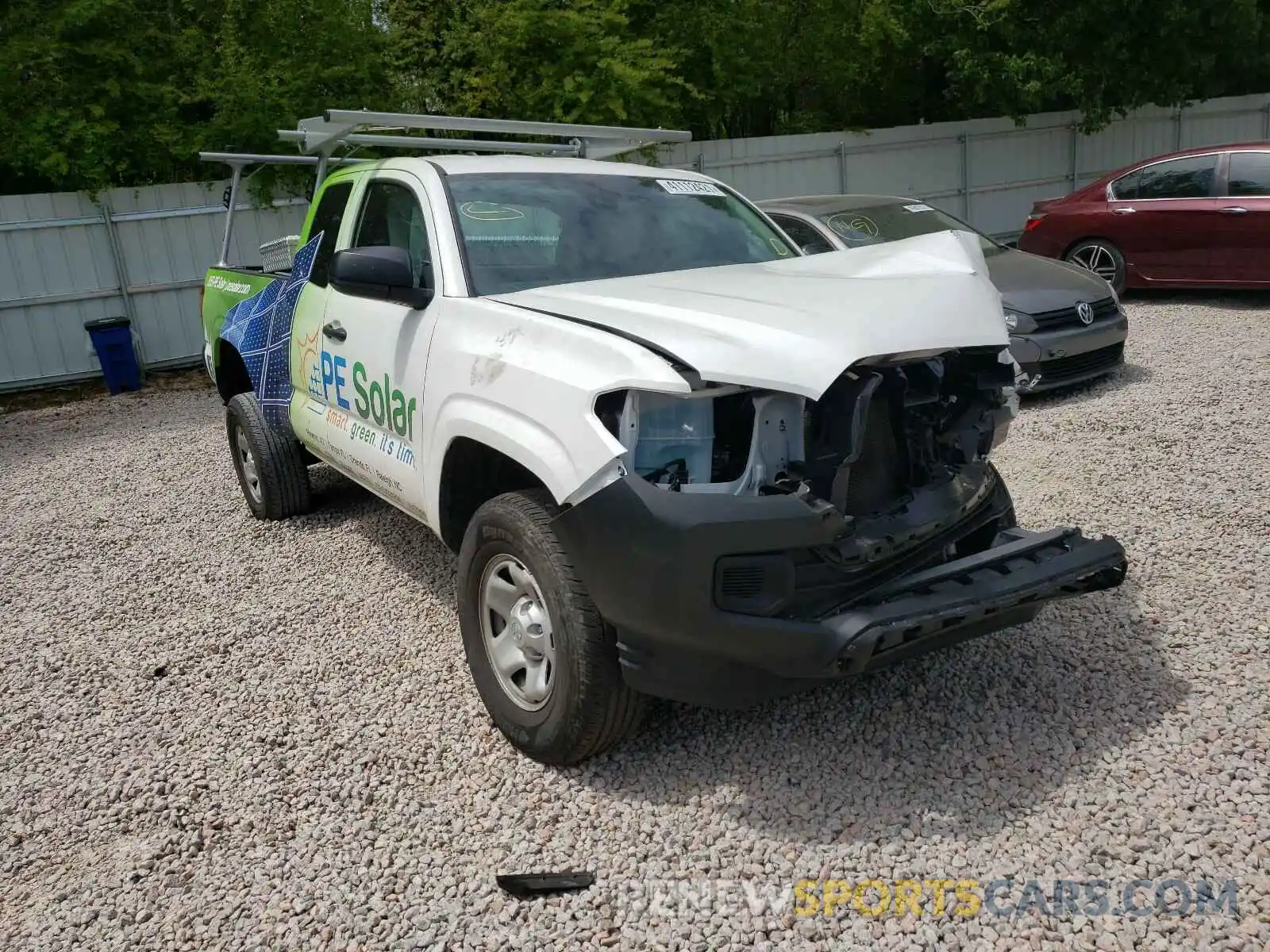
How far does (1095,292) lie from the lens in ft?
24.7

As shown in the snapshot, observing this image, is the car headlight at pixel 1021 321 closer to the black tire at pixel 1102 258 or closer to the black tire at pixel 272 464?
the black tire at pixel 1102 258

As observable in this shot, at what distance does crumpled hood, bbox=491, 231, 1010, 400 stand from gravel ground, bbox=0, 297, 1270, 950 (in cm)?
131

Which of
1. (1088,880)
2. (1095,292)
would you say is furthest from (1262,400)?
(1088,880)

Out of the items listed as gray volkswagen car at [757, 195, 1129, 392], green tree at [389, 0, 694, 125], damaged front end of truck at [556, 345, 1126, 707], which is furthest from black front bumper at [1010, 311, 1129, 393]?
green tree at [389, 0, 694, 125]

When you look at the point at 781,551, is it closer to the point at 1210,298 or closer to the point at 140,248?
the point at 1210,298

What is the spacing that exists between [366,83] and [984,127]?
10197 millimetres

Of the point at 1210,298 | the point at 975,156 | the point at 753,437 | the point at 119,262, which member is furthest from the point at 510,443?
the point at 975,156

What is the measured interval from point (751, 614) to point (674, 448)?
1.69 feet

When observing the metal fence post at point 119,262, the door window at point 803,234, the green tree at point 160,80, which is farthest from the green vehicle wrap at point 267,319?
the green tree at point 160,80

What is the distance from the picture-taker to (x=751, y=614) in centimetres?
274

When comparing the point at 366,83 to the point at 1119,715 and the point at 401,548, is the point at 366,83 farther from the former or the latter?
the point at 1119,715

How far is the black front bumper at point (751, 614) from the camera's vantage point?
2670 millimetres

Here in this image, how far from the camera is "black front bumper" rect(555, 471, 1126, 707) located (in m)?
2.67

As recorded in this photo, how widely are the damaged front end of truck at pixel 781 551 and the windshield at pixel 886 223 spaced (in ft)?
16.9
